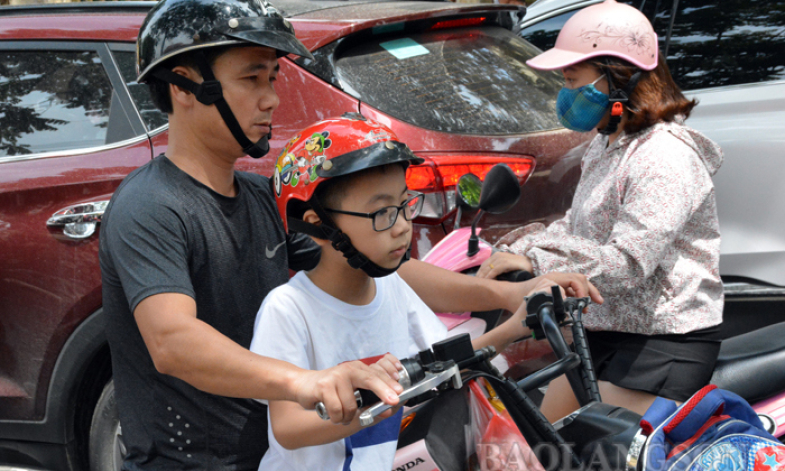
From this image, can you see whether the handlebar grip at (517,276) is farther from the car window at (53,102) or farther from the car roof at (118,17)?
the car window at (53,102)

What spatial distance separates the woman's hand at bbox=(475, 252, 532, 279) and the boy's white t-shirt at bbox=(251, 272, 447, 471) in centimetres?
55

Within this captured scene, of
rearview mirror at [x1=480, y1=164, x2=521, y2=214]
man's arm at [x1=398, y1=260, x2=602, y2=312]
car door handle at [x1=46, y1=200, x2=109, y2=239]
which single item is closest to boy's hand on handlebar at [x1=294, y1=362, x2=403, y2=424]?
man's arm at [x1=398, y1=260, x2=602, y2=312]

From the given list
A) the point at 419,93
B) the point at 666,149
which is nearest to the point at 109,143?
the point at 419,93

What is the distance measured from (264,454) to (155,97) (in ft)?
3.23

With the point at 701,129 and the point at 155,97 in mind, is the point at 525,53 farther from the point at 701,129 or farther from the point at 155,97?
the point at 155,97

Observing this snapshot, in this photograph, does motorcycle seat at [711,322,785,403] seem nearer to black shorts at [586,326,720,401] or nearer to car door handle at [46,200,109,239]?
black shorts at [586,326,720,401]

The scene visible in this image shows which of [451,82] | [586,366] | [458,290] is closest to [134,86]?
[451,82]

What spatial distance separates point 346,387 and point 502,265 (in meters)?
1.25

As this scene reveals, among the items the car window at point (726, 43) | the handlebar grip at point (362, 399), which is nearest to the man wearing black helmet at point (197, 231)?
the handlebar grip at point (362, 399)

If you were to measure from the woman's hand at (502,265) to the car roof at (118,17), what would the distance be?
1253mm

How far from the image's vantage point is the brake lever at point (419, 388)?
119 centimetres

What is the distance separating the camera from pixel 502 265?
8.16ft

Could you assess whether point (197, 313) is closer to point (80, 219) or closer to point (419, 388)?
point (419, 388)

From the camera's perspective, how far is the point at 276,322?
1.71 meters
